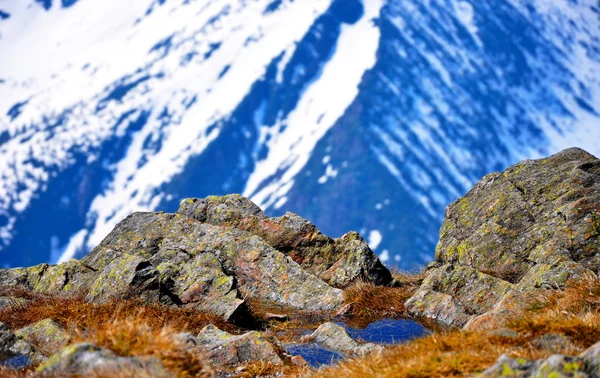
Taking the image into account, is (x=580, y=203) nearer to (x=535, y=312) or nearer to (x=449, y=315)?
(x=449, y=315)

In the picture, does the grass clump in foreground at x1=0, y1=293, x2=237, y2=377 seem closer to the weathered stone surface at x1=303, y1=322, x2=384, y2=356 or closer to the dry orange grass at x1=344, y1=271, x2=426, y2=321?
the weathered stone surface at x1=303, y1=322, x2=384, y2=356

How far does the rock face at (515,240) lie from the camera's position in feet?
70.1

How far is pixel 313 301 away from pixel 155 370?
47.0 feet

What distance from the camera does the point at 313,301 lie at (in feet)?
84.1

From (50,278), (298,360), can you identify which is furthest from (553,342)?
(50,278)

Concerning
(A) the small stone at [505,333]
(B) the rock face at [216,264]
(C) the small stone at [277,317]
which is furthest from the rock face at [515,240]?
(C) the small stone at [277,317]

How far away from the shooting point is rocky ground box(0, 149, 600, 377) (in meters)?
12.5

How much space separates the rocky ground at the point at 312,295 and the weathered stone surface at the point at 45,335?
0.13ft

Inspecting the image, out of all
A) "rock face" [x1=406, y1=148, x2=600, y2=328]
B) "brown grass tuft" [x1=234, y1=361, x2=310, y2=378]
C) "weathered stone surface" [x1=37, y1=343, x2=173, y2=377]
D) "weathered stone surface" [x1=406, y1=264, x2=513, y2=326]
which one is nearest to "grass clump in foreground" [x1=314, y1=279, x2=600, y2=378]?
"brown grass tuft" [x1=234, y1=361, x2=310, y2=378]

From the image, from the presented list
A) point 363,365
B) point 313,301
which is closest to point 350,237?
point 313,301

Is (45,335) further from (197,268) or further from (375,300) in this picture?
(375,300)

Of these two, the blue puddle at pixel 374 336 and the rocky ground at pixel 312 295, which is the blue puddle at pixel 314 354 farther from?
the rocky ground at pixel 312 295

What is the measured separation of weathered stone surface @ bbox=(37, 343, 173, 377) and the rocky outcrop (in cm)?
519

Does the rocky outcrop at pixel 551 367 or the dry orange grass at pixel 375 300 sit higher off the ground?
the dry orange grass at pixel 375 300
